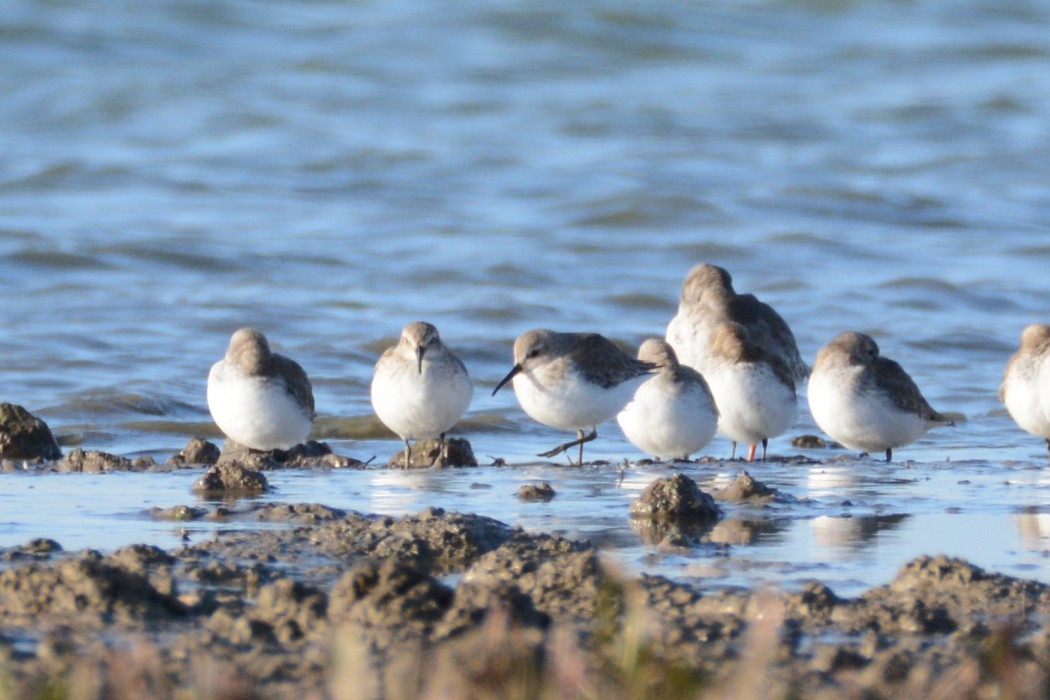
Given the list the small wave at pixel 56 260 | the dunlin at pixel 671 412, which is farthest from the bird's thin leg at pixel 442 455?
the small wave at pixel 56 260

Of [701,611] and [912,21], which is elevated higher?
[912,21]

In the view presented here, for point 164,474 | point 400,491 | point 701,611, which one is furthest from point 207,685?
point 164,474

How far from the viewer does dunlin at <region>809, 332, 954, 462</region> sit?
31.7 ft

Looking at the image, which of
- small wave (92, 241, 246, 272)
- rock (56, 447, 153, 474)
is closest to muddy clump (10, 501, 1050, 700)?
rock (56, 447, 153, 474)

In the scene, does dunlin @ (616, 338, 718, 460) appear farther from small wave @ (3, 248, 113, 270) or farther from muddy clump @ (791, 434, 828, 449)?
small wave @ (3, 248, 113, 270)

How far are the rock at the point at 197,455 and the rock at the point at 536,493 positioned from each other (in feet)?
7.50

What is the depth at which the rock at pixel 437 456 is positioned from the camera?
376 inches

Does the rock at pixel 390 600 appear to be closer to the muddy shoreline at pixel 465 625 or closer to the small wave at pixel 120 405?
the muddy shoreline at pixel 465 625

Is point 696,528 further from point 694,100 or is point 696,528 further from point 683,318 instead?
point 694,100

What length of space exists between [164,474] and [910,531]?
13.1 ft

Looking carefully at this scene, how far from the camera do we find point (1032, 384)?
31.7 feet

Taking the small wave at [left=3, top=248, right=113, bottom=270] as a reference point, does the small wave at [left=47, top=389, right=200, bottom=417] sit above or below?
below

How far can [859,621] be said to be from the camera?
16.8 feet

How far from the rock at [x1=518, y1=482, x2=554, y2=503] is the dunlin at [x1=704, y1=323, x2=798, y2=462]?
219 cm
